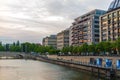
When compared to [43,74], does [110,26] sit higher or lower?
higher

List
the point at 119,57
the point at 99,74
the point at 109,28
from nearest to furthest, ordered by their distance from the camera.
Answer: the point at 99,74 → the point at 119,57 → the point at 109,28

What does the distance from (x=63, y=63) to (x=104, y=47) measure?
3004 cm

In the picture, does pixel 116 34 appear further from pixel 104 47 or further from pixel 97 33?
pixel 97 33

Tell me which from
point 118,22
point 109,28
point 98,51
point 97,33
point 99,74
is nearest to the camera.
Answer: point 99,74

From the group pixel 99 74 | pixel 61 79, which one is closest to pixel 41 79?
pixel 61 79

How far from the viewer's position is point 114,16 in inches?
6097

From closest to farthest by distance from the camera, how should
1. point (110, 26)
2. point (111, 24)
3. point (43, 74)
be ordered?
point (43, 74), point (111, 24), point (110, 26)

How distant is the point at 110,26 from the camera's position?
523 feet

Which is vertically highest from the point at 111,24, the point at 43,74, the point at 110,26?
the point at 111,24

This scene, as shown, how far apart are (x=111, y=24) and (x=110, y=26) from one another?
1649 mm

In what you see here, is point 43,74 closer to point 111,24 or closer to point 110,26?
point 111,24

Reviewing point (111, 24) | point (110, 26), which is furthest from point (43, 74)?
point (110, 26)

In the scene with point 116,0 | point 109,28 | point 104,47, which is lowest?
point 104,47

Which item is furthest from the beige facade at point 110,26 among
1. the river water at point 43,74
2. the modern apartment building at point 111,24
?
the river water at point 43,74
